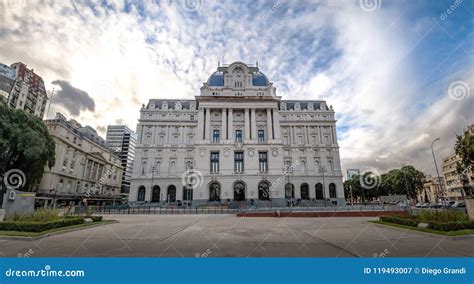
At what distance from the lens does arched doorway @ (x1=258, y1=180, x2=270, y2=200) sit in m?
46.3

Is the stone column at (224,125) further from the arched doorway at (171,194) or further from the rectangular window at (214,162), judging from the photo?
the arched doorway at (171,194)

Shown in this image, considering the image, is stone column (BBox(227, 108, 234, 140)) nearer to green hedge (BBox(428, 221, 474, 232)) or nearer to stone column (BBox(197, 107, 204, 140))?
stone column (BBox(197, 107, 204, 140))

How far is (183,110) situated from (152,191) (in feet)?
70.0

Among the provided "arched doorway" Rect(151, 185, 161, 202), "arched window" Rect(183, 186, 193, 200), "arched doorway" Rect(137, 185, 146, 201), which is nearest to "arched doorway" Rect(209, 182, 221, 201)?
"arched window" Rect(183, 186, 193, 200)

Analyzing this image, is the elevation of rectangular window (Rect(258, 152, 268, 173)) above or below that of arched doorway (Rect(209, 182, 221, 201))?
above

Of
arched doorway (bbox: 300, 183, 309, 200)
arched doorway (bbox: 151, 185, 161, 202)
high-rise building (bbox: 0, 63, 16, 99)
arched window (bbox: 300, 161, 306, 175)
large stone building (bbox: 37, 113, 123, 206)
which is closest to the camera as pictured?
high-rise building (bbox: 0, 63, 16, 99)

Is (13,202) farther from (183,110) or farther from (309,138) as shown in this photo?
(309,138)

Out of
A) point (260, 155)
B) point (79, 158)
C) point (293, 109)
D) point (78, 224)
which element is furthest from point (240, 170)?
point (79, 158)

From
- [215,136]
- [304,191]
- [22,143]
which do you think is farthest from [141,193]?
[304,191]

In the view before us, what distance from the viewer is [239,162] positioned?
48.7 m

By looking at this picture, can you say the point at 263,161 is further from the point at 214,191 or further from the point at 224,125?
the point at 214,191

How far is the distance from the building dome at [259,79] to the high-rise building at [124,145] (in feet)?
229

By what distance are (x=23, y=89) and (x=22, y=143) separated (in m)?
40.2

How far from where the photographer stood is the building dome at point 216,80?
185 ft
